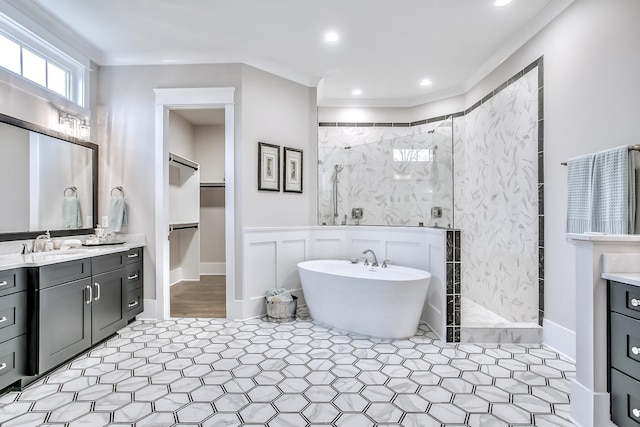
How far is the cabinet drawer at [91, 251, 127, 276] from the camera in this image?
266cm

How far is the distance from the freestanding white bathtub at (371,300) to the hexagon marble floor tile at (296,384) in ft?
0.45

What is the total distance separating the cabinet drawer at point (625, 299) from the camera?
145 cm

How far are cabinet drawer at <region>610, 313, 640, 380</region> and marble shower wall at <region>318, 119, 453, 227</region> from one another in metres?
1.70

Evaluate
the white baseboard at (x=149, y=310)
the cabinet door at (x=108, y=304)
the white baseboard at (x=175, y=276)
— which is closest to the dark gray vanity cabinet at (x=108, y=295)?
the cabinet door at (x=108, y=304)

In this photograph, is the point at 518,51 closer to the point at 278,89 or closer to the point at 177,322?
the point at 278,89

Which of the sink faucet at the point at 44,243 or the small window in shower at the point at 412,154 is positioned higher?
the small window in shower at the point at 412,154

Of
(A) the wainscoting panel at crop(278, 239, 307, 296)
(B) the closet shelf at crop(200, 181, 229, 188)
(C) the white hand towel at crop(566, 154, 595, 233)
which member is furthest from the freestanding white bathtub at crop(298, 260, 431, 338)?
(B) the closet shelf at crop(200, 181, 229, 188)

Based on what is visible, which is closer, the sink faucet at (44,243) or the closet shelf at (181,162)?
the sink faucet at (44,243)

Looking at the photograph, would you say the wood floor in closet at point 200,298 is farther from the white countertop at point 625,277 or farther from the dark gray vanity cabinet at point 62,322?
the white countertop at point 625,277

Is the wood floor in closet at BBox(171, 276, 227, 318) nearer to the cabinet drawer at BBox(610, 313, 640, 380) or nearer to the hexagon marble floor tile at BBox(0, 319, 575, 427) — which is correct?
the hexagon marble floor tile at BBox(0, 319, 575, 427)

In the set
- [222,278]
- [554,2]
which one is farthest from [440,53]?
[222,278]

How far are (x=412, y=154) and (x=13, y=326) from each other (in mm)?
3676

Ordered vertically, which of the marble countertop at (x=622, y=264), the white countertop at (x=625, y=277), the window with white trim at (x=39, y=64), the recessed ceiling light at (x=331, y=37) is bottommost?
the white countertop at (x=625, y=277)

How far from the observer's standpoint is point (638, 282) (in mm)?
1414
